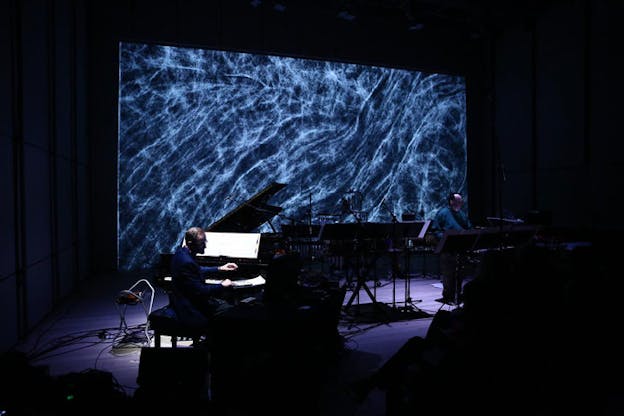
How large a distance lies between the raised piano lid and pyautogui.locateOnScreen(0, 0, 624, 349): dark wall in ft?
6.71

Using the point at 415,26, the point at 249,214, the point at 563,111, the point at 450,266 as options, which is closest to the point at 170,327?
the point at 249,214

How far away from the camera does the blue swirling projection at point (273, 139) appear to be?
28.8 ft

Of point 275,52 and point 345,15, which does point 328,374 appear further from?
point 345,15

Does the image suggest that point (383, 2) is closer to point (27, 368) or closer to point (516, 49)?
point (516, 49)

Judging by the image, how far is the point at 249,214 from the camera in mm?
5395

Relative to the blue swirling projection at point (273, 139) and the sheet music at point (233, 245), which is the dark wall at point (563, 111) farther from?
the sheet music at point (233, 245)

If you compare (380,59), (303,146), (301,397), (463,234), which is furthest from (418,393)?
(380,59)

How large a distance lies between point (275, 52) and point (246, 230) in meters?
5.40

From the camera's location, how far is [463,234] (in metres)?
5.06

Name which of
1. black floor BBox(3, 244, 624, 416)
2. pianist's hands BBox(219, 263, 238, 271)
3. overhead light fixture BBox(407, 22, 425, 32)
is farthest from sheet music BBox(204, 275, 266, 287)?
overhead light fixture BBox(407, 22, 425, 32)

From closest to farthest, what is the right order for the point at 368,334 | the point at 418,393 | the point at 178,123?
the point at 418,393
the point at 368,334
the point at 178,123

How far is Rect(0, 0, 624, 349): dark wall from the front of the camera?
455 cm

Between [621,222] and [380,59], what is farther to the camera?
[380,59]

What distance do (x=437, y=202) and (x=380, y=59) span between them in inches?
147
